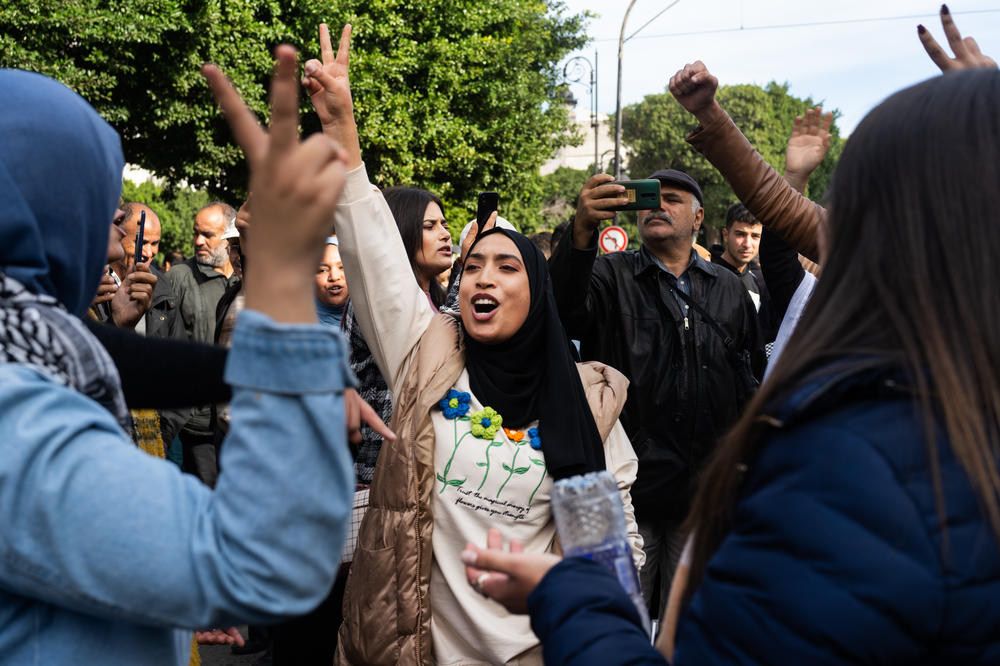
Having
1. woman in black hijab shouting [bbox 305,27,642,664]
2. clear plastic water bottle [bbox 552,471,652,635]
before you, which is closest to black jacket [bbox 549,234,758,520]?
woman in black hijab shouting [bbox 305,27,642,664]

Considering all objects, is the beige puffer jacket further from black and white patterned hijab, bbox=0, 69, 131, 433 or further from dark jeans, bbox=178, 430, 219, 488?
dark jeans, bbox=178, 430, 219, 488

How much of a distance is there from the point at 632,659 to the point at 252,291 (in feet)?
Result: 2.42

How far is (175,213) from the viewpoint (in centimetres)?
3078

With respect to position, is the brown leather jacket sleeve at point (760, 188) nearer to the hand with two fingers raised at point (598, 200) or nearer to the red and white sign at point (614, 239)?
the hand with two fingers raised at point (598, 200)

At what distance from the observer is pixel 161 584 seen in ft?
3.44

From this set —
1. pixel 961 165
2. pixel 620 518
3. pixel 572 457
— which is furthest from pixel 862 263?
pixel 572 457

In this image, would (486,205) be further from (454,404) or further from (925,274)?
(925,274)

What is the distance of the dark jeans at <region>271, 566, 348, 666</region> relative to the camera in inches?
142

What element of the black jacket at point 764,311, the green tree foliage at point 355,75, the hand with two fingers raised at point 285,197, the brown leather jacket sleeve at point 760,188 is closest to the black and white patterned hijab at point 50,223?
the hand with two fingers raised at point 285,197

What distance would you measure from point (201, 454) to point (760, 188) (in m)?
4.59

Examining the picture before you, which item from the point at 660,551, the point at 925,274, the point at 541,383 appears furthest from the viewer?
the point at 660,551

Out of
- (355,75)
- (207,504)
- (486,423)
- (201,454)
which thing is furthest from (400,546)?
(355,75)

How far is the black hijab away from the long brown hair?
5.36 feet

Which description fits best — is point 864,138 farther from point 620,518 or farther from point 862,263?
point 620,518
